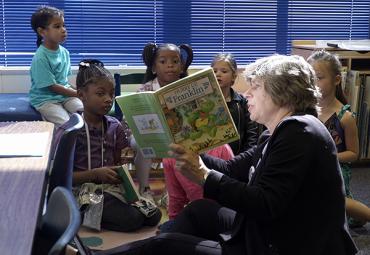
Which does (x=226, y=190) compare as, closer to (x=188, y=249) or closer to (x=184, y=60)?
(x=188, y=249)

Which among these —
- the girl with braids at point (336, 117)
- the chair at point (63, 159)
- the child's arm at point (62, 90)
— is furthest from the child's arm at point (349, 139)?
the child's arm at point (62, 90)

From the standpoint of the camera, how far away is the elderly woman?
1.30m

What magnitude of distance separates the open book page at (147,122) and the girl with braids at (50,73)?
1.56 meters

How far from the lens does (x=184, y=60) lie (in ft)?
10.5

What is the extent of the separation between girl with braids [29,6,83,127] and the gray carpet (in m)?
1.89

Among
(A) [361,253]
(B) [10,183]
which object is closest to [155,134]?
(B) [10,183]

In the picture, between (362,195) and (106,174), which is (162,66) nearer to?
(106,174)

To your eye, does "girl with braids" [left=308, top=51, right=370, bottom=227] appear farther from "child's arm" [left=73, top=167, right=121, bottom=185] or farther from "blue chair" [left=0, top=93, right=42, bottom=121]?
"blue chair" [left=0, top=93, right=42, bottom=121]

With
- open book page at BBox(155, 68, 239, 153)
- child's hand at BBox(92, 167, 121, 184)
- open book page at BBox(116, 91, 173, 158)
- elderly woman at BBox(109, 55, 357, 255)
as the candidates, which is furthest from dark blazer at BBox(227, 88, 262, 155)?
elderly woman at BBox(109, 55, 357, 255)

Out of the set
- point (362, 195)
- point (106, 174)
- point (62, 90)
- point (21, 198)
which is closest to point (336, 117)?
point (362, 195)

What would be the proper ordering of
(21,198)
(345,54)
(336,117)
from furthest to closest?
(345,54)
(336,117)
(21,198)

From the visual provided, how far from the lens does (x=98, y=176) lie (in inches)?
85.9

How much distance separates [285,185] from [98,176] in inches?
43.3

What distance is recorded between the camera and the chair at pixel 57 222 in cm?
91
